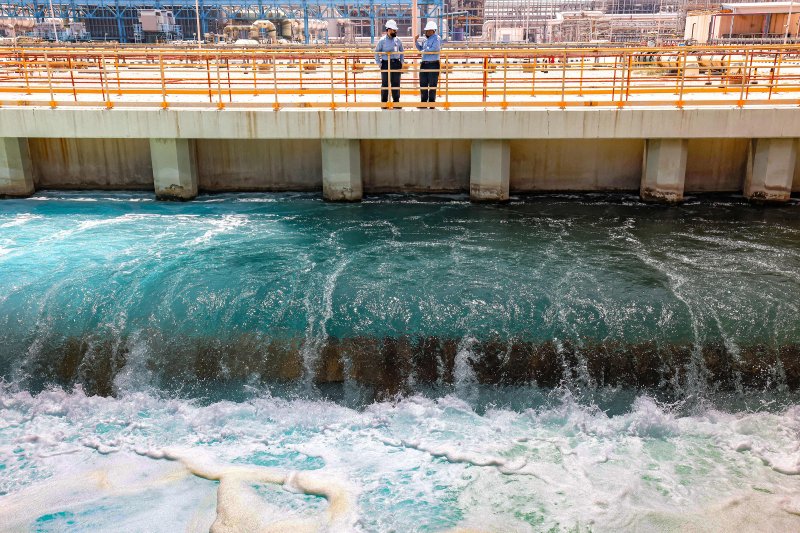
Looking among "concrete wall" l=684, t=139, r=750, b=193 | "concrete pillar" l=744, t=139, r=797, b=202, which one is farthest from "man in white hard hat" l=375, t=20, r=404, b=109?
"concrete pillar" l=744, t=139, r=797, b=202

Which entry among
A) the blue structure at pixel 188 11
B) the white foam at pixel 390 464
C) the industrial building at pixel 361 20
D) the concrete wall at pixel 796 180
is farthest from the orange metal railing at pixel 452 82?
the blue structure at pixel 188 11

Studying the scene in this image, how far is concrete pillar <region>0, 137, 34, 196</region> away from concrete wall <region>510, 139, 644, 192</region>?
434 inches

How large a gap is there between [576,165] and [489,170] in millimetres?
2383

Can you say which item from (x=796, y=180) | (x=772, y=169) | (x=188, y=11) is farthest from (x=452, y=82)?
(x=188, y=11)

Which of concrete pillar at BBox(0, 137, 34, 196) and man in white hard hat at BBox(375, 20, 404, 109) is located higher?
man in white hard hat at BBox(375, 20, 404, 109)

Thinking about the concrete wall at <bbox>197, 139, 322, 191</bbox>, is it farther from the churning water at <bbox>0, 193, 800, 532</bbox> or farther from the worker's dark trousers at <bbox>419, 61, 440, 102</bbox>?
the churning water at <bbox>0, 193, 800, 532</bbox>

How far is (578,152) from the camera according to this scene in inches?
654

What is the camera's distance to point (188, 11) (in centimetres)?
6538

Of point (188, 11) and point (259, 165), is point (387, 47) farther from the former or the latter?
point (188, 11)

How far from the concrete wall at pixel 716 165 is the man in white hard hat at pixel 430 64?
19.6 feet

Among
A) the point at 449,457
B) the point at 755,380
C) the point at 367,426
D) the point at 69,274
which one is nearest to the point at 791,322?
the point at 755,380

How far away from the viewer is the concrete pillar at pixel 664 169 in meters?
15.2

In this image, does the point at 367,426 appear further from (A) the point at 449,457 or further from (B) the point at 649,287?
(B) the point at 649,287

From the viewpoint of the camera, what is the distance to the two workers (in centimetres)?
1465
